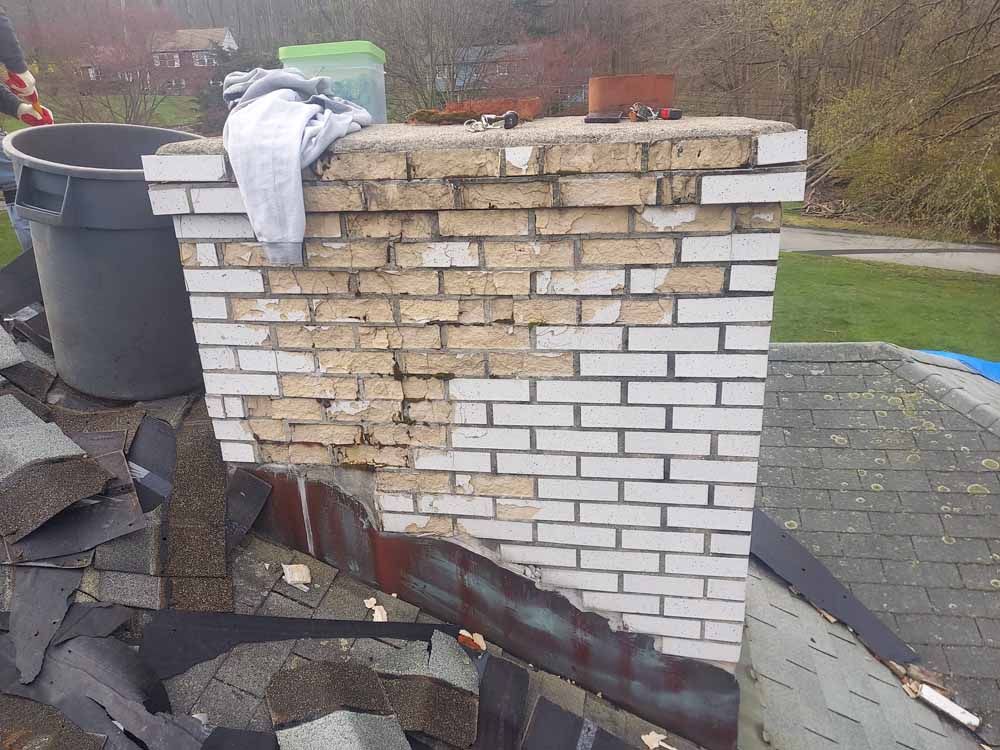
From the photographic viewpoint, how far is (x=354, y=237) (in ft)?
7.29

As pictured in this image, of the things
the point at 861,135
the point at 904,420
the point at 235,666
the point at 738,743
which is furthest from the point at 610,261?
the point at 861,135

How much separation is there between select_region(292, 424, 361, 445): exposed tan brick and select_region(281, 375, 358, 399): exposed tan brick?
13 centimetres

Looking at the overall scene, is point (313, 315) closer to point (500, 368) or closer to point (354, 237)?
point (354, 237)

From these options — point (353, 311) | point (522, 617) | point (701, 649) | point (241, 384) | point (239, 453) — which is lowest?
point (701, 649)

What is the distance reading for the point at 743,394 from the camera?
2.23 meters

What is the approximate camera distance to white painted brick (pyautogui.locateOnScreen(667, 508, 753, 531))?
2.39 meters

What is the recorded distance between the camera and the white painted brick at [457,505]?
253cm

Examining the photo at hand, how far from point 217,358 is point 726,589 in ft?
6.34

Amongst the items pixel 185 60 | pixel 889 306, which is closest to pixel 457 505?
pixel 889 306

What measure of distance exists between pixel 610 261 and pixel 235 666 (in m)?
1.74

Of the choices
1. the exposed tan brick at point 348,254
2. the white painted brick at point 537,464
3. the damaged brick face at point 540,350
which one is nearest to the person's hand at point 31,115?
the damaged brick face at point 540,350

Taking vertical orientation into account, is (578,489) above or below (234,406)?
below

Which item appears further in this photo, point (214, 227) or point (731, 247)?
point (214, 227)

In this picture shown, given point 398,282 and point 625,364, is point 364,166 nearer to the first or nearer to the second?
point 398,282
